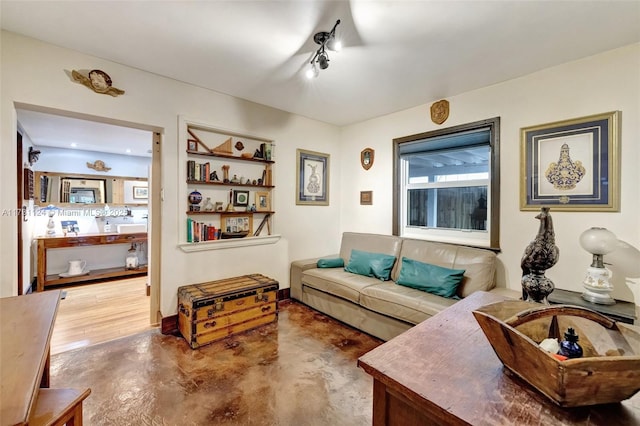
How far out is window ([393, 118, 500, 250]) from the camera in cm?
287

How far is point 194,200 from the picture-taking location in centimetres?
298

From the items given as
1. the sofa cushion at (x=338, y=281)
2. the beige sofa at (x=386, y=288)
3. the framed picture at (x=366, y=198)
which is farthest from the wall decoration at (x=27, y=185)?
the framed picture at (x=366, y=198)

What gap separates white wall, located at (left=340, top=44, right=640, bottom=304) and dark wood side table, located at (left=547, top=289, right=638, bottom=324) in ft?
0.53

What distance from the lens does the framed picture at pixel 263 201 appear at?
3.54 m

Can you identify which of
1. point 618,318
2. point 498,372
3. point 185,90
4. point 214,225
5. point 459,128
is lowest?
point 618,318

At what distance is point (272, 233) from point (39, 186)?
426 centimetres

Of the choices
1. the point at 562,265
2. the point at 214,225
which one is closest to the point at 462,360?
the point at 562,265

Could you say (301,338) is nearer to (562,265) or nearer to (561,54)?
(562,265)

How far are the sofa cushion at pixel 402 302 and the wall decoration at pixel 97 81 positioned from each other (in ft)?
9.85

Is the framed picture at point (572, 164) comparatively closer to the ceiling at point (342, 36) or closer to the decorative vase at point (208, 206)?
the ceiling at point (342, 36)

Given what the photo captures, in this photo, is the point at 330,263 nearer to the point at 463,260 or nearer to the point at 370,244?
the point at 370,244

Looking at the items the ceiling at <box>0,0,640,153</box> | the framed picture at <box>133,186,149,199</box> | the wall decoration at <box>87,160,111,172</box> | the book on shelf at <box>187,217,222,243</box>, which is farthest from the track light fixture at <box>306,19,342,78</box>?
the wall decoration at <box>87,160,111,172</box>

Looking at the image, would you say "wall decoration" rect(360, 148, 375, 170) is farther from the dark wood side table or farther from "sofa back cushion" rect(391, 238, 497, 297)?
the dark wood side table

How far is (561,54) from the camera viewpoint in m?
2.22
